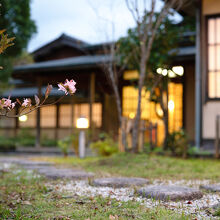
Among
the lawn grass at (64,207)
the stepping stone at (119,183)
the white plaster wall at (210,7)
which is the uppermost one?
the white plaster wall at (210,7)

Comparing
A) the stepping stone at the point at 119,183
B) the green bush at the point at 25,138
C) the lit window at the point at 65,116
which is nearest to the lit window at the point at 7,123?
the green bush at the point at 25,138

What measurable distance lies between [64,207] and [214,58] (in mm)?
6871

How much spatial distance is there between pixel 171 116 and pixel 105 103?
329 centimetres

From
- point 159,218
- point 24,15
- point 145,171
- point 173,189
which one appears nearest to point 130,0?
point 145,171

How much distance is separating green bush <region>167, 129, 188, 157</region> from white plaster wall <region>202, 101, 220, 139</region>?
52 centimetres

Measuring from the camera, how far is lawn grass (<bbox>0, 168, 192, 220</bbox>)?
3.50 metres

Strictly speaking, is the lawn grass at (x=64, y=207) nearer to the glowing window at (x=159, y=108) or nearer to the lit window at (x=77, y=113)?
the glowing window at (x=159, y=108)

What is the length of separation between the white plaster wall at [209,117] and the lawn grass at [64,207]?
5.59 m

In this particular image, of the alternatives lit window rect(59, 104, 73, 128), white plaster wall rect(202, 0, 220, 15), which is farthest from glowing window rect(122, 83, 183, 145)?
lit window rect(59, 104, 73, 128)

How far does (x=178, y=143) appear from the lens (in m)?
9.73

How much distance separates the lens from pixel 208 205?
3.98m

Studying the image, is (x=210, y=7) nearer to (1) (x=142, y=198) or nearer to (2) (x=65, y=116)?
(1) (x=142, y=198)

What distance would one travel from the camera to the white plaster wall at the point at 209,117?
9602 mm

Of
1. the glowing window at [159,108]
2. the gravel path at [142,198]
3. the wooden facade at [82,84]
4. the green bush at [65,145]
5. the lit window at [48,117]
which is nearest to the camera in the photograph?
the gravel path at [142,198]
